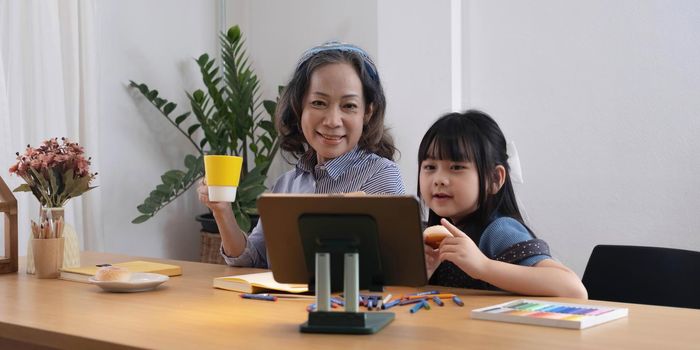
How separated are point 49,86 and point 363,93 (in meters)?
1.98

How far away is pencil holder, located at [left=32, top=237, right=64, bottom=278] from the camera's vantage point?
2189 mm

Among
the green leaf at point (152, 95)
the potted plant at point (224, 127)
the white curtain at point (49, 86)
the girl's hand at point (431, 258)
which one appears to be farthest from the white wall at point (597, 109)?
the girl's hand at point (431, 258)

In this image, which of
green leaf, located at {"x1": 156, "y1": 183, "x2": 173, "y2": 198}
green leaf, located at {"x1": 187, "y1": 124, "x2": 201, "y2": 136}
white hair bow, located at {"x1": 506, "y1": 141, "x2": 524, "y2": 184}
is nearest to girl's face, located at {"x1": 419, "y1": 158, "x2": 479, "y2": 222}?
white hair bow, located at {"x1": 506, "y1": 141, "x2": 524, "y2": 184}

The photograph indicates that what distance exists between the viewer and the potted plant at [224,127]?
4176 millimetres

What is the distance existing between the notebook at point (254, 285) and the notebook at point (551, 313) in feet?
1.52

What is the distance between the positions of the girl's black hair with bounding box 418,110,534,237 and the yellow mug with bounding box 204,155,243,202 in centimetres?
52

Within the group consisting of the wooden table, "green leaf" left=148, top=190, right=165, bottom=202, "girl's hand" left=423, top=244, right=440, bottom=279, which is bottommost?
the wooden table

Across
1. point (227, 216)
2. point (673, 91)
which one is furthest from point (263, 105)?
point (227, 216)

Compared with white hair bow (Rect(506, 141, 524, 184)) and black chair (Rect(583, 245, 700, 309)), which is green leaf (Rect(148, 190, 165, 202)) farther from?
black chair (Rect(583, 245, 700, 309))

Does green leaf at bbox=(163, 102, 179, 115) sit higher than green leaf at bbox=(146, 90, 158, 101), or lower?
lower

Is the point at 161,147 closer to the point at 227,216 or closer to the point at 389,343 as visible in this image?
the point at 227,216

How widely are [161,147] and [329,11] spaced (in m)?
1.16

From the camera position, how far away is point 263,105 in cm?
470

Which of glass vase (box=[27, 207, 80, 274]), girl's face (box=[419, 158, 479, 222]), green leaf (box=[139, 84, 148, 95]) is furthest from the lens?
green leaf (box=[139, 84, 148, 95])
